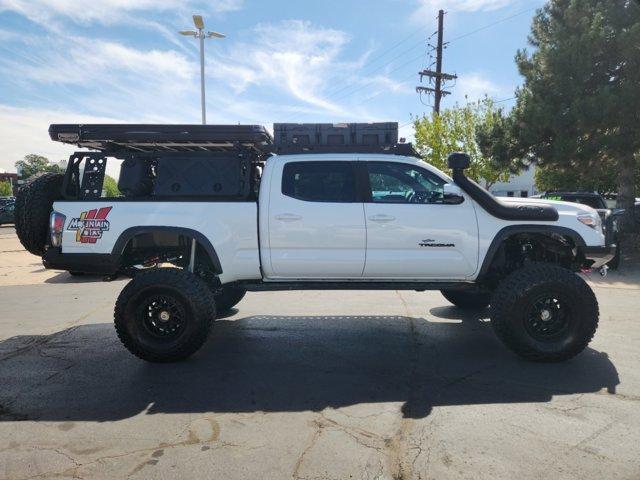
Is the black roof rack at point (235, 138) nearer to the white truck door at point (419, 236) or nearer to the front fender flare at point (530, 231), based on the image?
the white truck door at point (419, 236)

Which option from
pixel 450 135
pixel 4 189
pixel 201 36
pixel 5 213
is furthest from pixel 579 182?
pixel 4 189

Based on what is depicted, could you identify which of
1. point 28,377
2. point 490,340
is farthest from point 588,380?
point 28,377

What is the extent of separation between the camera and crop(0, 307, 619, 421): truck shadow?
3648 mm

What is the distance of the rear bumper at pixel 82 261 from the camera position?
461 centimetres

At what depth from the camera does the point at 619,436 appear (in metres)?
3.08

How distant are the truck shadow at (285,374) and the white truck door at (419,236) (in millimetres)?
899

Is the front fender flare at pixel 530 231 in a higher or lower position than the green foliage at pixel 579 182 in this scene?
lower

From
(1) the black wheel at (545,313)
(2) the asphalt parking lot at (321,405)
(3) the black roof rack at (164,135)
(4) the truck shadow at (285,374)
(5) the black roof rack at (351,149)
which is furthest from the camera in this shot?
(5) the black roof rack at (351,149)

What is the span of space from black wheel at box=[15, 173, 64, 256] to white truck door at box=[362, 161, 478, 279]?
330 centimetres

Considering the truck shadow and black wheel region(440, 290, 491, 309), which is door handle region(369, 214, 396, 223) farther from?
black wheel region(440, 290, 491, 309)

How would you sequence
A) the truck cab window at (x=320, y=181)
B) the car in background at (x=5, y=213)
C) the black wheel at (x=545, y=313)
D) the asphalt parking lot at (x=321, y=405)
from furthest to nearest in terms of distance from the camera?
the car in background at (x=5, y=213), the truck cab window at (x=320, y=181), the black wheel at (x=545, y=313), the asphalt parking lot at (x=321, y=405)

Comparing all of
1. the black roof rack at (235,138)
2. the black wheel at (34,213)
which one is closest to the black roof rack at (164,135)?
the black roof rack at (235,138)

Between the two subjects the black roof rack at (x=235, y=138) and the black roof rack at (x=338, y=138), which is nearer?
the black roof rack at (x=235, y=138)

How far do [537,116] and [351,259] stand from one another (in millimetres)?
Answer: 10678
